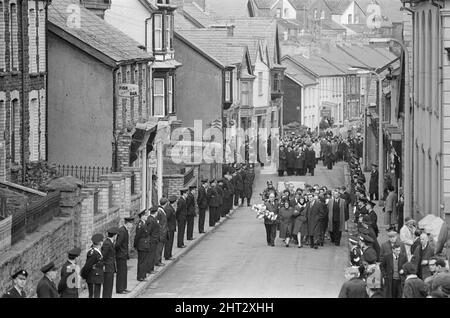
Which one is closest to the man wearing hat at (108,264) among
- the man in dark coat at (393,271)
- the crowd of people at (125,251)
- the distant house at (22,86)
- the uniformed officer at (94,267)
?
the crowd of people at (125,251)

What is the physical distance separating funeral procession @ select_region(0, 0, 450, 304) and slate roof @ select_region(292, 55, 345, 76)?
24116mm

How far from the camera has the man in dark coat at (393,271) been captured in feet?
78.0

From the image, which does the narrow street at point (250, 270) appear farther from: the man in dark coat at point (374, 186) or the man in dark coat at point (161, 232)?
the man in dark coat at point (374, 186)

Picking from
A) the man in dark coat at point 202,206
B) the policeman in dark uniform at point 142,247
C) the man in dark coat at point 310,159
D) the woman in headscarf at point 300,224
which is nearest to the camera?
the policeman in dark uniform at point 142,247

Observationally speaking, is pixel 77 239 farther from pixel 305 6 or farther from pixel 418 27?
pixel 305 6

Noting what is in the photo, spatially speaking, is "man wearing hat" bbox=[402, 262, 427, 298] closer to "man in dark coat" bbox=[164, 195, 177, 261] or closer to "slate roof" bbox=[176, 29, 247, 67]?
"man in dark coat" bbox=[164, 195, 177, 261]

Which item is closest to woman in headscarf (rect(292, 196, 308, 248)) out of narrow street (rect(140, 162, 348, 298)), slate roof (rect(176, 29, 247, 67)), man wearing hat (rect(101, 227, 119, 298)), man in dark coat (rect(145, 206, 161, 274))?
narrow street (rect(140, 162, 348, 298))

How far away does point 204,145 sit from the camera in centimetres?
5591

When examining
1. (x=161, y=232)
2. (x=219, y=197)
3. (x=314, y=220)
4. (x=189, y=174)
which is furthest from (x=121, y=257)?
(x=189, y=174)

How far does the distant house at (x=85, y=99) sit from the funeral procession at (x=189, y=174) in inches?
1.6

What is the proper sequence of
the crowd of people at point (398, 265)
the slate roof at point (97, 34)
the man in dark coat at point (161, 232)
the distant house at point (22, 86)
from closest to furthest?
the crowd of people at point (398, 265) < the man in dark coat at point (161, 232) < the distant house at point (22, 86) < the slate roof at point (97, 34)

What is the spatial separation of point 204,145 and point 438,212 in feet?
84.1

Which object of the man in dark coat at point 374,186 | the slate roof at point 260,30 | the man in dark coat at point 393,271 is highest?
the slate roof at point 260,30
